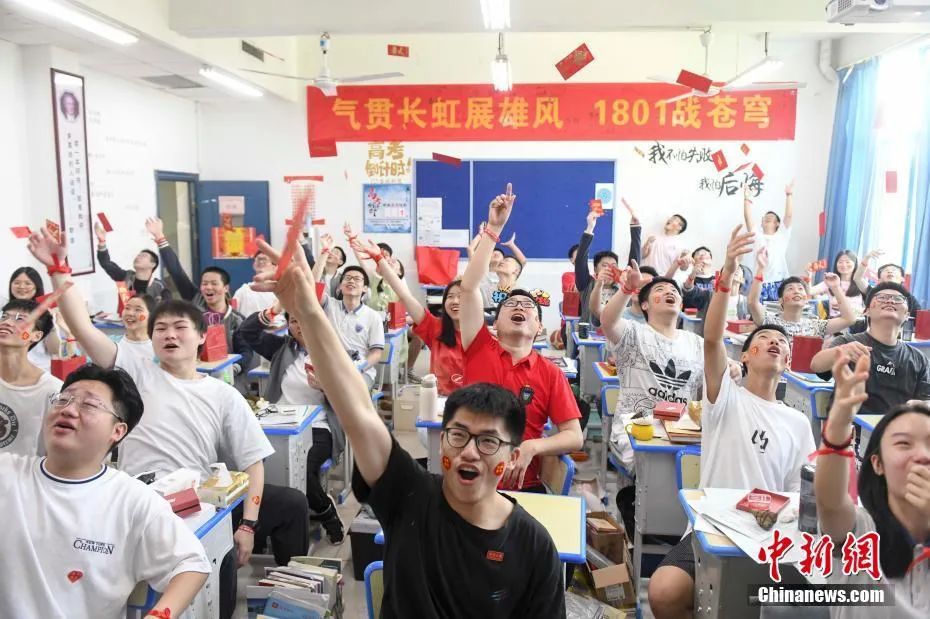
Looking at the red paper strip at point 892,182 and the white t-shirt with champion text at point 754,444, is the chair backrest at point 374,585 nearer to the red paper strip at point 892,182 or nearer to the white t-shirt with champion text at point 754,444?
the white t-shirt with champion text at point 754,444

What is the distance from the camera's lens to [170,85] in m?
7.27

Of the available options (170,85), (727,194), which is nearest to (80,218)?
(170,85)

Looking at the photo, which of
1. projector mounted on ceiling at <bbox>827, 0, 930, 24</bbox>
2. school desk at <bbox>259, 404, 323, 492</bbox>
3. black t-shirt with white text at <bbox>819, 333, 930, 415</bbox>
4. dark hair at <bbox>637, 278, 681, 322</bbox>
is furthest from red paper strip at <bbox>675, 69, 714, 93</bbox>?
school desk at <bbox>259, 404, 323, 492</bbox>

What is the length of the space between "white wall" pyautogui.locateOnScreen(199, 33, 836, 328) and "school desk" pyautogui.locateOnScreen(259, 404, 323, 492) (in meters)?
5.62

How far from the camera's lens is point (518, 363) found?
2662 mm

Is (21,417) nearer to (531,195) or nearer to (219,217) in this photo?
(219,217)

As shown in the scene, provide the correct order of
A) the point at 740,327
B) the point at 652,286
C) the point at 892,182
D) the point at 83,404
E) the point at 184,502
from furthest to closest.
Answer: the point at 892,182
the point at 740,327
the point at 652,286
the point at 184,502
the point at 83,404

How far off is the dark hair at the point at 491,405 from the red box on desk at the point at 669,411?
5.53 ft

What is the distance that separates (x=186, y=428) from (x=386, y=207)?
637 cm

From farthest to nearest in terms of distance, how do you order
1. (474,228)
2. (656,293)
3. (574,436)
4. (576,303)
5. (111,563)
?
(474,228), (576,303), (656,293), (574,436), (111,563)

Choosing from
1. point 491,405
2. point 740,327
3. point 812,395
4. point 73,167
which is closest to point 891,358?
point 812,395

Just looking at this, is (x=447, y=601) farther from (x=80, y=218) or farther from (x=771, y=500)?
(x=80, y=218)

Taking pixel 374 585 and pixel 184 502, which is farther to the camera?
pixel 184 502

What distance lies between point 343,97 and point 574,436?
6.87m
